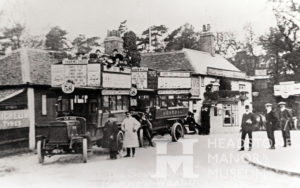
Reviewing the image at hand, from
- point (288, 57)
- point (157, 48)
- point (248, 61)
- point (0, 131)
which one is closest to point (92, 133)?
point (0, 131)

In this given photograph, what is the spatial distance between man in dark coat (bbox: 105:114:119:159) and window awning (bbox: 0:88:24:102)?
13.3 ft

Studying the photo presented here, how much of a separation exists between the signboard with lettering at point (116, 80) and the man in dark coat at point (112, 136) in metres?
1.08

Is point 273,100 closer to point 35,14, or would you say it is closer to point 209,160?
point 209,160

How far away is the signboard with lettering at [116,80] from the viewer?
1173 centimetres

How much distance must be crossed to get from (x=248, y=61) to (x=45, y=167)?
29008 mm

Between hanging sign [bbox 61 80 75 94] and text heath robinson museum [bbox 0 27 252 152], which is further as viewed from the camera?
text heath robinson museum [bbox 0 27 252 152]

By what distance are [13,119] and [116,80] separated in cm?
357

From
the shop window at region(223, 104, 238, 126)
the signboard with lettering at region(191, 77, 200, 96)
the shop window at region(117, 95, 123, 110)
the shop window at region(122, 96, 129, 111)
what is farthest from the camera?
the shop window at region(223, 104, 238, 126)

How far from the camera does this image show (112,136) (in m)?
10.9

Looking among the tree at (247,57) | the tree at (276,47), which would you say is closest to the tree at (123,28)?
the tree at (276,47)

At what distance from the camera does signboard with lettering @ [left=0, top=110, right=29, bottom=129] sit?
12.6 metres

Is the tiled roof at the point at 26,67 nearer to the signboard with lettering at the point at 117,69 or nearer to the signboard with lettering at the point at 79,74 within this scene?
the signboard with lettering at the point at 79,74

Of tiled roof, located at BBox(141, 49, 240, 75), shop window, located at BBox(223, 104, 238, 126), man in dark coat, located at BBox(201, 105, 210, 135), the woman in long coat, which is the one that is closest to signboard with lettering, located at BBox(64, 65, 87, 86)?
the woman in long coat

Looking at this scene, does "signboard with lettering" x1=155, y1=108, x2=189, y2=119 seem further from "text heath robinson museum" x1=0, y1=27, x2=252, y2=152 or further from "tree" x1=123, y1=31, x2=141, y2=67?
"tree" x1=123, y1=31, x2=141, y2=67
